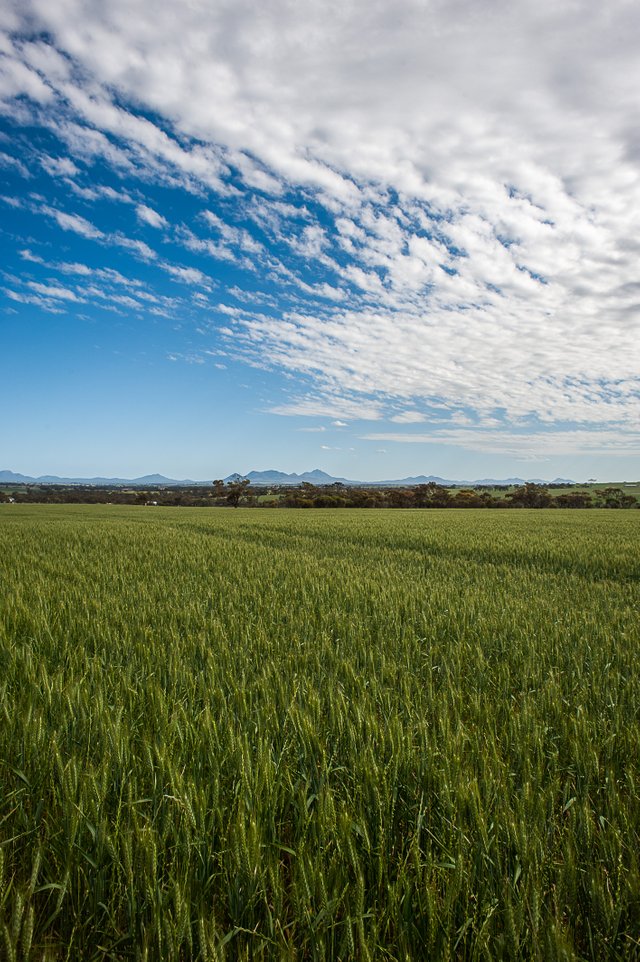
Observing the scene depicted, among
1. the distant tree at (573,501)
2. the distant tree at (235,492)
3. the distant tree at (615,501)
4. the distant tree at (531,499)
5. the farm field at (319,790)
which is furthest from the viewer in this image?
the distant tree at (235,492)

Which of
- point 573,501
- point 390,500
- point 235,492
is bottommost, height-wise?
point 390,500

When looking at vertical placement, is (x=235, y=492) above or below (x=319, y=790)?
above

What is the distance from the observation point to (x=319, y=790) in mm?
2371

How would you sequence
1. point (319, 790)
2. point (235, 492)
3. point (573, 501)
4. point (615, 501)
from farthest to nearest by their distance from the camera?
point (235, 492)
point (573, 501)
point (615, 501)
point (319, 790)

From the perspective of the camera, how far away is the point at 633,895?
69.8 inches

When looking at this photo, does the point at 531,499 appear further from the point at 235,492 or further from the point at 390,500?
the point at 235,492

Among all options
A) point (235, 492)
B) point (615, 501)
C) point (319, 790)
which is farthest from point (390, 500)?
point (319, 790)

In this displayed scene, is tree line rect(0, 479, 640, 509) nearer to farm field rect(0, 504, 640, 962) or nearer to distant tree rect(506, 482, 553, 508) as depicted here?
distant tree rect(506, 482, 553, 508)

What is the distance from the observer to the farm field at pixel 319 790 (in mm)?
1718

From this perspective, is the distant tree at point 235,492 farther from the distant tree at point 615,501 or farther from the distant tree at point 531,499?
the distant tree at point 615,501

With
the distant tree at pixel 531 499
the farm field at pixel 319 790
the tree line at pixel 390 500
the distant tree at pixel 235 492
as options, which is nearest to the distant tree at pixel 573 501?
the tree line at pixel 390 500

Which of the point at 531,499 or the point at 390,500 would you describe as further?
the point at 531,499

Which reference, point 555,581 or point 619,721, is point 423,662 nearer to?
point 619,721

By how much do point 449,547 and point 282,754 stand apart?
13414 millimetres
